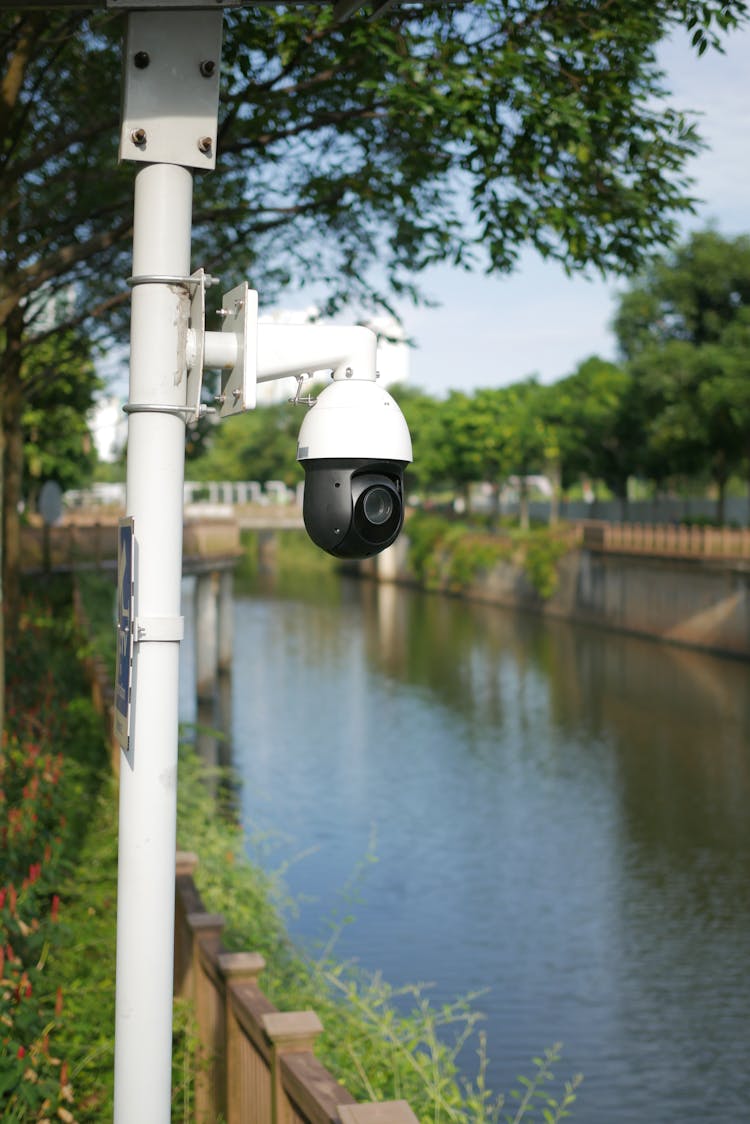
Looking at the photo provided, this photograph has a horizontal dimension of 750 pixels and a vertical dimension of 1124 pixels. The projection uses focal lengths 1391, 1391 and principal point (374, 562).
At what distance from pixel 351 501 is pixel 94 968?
494 centimetres

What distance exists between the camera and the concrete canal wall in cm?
4166

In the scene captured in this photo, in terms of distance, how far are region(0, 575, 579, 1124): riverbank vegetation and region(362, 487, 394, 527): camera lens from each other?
9.48ft

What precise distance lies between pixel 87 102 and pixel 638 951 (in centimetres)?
1075

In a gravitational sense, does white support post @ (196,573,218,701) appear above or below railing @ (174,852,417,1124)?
below

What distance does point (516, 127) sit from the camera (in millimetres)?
9922

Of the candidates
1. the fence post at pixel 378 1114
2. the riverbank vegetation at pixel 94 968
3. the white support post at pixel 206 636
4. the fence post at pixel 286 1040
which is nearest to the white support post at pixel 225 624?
the white support post at pixel 206 636

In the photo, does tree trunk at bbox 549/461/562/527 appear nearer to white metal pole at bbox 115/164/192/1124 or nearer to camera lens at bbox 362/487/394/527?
camera lens at bbox 362/487/394/527

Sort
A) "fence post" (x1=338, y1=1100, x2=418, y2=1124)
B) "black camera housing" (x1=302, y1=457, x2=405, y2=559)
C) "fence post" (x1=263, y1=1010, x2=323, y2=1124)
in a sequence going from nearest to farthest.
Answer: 1. "black camera housing" (x1=302, y1=457, x2=405, y2=559)
2. "fence post" (x1=338, y1=1100, x2=418, y2=1124)
3. "fence post" (x1=263, y1=1010, x2=323, y2=1124)

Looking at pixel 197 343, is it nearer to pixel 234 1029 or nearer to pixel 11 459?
pixel 234 1029

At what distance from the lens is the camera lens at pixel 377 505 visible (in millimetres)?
3230

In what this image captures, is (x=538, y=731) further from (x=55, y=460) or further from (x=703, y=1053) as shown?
(x=55, y=460)

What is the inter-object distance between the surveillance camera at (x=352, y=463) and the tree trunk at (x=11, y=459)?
9604 mm

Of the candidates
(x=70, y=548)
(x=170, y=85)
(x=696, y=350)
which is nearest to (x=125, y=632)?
(x=170, y=85)

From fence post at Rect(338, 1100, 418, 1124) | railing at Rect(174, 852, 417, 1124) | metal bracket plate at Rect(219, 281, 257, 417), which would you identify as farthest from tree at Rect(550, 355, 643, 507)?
metal bracket plate at Rect(219, 281, 257, 417)
